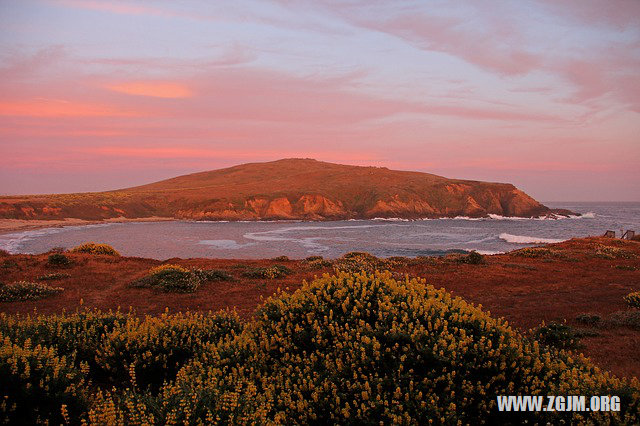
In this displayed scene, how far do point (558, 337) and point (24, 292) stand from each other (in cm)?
1665

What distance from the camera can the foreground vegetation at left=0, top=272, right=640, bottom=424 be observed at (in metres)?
4.28

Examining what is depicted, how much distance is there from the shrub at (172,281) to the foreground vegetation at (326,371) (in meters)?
8.68

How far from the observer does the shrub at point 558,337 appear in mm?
8461

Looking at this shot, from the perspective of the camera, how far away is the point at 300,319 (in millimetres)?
6152

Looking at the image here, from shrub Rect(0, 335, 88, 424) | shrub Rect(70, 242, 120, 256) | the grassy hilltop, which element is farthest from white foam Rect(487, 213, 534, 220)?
shrub Rect(0, 335, 88, 424)

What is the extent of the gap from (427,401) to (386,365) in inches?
25.0

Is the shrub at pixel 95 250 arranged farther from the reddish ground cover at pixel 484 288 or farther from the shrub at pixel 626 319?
the shrub at pixel 626 319

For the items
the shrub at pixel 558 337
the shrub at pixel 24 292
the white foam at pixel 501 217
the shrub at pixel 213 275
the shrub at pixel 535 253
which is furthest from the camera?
the white foam at pixel 501 217

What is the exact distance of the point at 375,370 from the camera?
194 inches

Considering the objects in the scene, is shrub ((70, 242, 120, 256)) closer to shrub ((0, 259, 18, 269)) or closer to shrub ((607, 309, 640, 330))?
shrub ((0, 259, 18, 269))

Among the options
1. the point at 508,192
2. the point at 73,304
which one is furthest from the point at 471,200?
the point at 73,304

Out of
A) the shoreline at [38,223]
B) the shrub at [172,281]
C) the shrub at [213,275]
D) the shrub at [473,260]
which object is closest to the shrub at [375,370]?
the shrub at [172,281]

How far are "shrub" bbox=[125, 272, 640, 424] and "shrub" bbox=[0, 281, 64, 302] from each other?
1103 cm

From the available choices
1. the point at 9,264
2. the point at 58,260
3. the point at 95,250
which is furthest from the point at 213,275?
the point at 95,250
